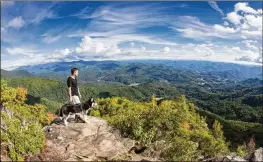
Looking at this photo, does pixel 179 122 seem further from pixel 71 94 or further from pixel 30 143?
pixel 30 143

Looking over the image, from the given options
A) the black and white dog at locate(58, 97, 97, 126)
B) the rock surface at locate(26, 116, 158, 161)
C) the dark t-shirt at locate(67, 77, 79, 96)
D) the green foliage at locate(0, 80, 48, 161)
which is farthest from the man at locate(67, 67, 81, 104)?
the green foliage at locate(0, 80, 48, 161)

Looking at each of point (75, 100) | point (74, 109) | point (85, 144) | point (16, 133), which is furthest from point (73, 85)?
point (16, 133)

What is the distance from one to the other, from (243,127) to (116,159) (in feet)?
527

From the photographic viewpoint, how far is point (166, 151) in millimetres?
Result: 14328

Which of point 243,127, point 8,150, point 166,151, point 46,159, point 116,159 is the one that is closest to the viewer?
point 8,150

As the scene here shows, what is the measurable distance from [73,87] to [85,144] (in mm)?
4030

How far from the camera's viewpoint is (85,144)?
48.4ft

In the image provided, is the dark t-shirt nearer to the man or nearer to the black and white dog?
the man

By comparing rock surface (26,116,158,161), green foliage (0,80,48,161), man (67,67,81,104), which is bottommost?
rock surface (26,116,158,161)

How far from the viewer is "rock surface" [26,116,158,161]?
13.2 meters

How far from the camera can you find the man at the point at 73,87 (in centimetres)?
1716

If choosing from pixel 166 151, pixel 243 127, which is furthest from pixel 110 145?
pixel 243 127

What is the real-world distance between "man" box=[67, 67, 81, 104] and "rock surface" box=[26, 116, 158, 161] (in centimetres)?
148

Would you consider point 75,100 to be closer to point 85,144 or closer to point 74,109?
point 74,109
